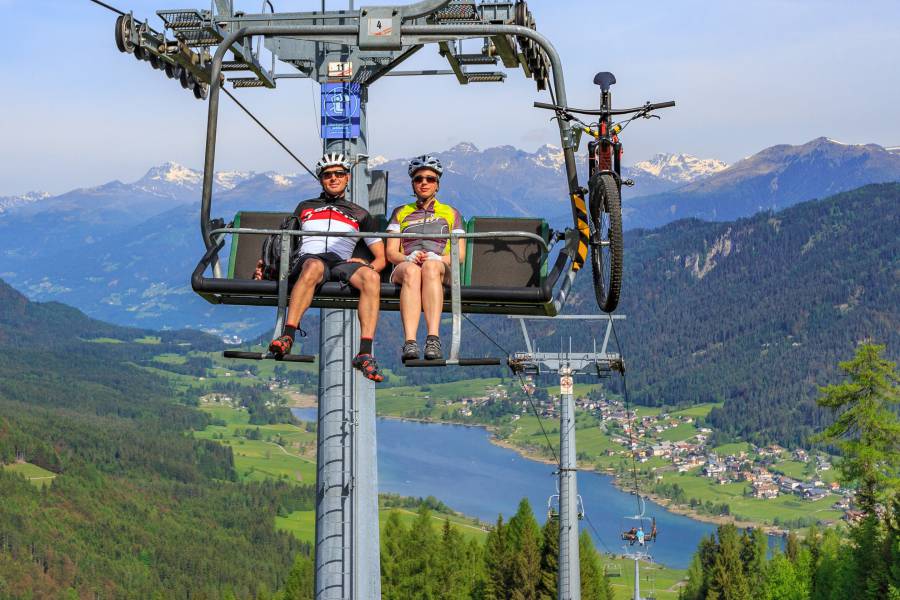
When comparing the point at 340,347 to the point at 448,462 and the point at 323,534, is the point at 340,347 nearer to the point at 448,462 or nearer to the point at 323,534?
the point at 323,534

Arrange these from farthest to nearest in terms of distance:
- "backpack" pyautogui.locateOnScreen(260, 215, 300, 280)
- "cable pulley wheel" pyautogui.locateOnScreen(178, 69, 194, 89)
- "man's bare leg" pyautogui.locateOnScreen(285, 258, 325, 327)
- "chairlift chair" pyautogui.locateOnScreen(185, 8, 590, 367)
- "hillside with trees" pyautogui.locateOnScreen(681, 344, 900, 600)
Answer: "hillside with trees" pyautogui.locateOnScreen(681, 344, 900, 600)
"cable pulley wheel" pyautogui.locateOnScreen(178, 69, 194, 89)
"backpack" pyautogui.locateOnScreen(260, 215, 300, 280)
"man's bare leg" pyautogui.locateOnScreen(285, 258, 325, 327)
"chairlift chair" pyautogui.locateOnScreen(185, 8, 590, 367)

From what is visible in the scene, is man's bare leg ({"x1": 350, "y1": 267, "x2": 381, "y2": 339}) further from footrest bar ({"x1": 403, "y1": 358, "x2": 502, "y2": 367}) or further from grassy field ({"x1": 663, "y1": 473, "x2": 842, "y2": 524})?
grassy field ({"x1": 663, "y1": 473, "x2": 842, "y2": 524})

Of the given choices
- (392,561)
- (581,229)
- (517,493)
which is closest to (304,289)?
(581,229)

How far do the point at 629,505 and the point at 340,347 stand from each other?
517ft

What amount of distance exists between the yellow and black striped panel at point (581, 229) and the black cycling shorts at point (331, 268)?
155 cm

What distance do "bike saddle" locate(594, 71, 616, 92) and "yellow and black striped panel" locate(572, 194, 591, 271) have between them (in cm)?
195

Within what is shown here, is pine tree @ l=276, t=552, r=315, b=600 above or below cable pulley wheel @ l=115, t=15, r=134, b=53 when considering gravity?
below

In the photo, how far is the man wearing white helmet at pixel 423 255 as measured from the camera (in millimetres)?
9078

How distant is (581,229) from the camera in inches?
381

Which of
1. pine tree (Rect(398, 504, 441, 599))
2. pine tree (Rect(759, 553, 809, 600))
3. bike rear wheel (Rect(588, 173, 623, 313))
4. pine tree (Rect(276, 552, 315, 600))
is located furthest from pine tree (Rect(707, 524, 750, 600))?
bike rear wheel (Rect(588, 173, 623, 313))

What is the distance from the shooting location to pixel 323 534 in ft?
34.8

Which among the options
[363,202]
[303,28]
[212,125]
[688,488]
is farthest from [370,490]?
[688,488]

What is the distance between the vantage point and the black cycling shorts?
9430mm

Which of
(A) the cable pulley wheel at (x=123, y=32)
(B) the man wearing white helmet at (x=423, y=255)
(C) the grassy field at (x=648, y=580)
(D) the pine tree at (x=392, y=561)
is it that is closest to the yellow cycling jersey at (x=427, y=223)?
(B) the man wearing white helmet at (x=423, y=255)
